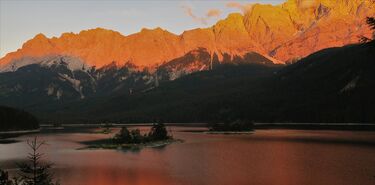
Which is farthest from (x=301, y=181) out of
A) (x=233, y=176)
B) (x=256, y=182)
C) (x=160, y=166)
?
(x=160, y=166)

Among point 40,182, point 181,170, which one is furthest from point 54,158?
point 40,182

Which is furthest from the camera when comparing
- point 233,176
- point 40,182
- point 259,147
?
point 259,147

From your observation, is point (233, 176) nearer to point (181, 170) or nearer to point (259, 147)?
point (181, 170)

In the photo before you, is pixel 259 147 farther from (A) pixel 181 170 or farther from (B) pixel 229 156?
(A) pixel 181 170

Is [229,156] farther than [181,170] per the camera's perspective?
Yes

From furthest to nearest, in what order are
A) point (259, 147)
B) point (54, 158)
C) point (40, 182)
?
point (259, 147) < point (54, 158) < point (40, 182)

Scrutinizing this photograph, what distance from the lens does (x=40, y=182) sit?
59406 mm

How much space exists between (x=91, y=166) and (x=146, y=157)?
28823mm

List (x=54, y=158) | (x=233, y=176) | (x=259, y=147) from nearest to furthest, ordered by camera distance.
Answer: (x=233, y=176) < (x=54, y=158) < (x=259, y=147)

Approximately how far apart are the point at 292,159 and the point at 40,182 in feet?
315

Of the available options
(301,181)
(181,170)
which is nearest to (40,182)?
(301,181)

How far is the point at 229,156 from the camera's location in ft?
506

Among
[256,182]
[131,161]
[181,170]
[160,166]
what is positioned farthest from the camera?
[131,161]

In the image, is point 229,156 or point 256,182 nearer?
point 256,182
